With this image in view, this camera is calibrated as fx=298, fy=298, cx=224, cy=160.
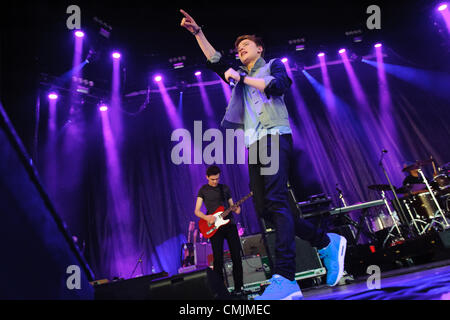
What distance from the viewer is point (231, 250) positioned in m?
4.04

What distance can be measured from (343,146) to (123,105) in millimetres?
6568

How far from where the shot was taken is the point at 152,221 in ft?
26.8

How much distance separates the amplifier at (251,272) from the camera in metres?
4.48

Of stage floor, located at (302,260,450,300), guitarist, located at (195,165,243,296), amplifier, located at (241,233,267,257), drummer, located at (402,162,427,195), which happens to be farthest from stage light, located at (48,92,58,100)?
drummer, located at (402,162,427,195)

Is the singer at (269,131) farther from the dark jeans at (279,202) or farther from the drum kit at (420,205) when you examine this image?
the drum kit at (420,205)

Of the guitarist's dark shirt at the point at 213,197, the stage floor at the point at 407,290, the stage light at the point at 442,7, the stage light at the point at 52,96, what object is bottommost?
the stage floor at the point at 407,290

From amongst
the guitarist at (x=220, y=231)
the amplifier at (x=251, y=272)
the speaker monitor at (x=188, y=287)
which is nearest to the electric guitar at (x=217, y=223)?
the guitarist at (x=220, y=231)

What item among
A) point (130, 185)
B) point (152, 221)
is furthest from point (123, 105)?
point (152, 221)

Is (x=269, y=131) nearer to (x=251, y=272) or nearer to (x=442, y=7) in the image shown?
(x=251, y=272)

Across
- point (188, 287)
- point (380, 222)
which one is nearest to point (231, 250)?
point (188, 287)

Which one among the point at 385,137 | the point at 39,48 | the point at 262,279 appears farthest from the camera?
the point at 385,137

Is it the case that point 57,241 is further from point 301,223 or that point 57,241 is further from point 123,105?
point 123,105

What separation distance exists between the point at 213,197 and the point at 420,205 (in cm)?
467

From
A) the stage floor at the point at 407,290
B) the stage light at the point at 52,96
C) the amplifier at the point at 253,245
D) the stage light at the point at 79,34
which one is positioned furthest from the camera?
the stage light at the point at 52,96
